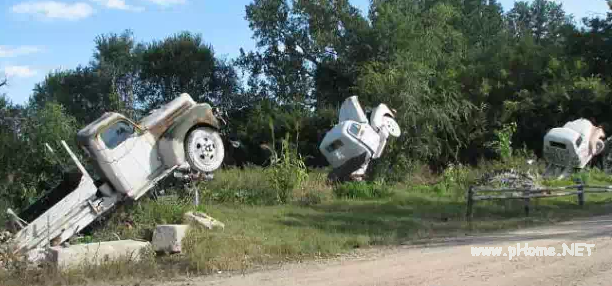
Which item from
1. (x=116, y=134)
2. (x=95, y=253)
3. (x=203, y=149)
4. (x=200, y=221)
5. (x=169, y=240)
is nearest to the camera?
(x=95, y=253)

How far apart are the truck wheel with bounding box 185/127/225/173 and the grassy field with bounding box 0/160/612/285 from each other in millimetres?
927

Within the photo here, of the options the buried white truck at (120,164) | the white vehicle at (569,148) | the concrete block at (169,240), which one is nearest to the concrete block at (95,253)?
the concrete block at (169,240)

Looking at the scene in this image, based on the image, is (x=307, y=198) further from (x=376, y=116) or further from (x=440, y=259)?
(x=440, y=259)

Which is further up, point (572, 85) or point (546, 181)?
point (572, 85)

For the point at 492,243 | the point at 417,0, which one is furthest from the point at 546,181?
the point at 417,0

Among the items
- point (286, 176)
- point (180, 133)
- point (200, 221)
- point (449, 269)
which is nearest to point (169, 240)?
point (200, 221)

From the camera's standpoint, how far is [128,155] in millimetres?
13445

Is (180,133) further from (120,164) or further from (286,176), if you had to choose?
(286,176)

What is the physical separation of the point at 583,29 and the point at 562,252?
32113mm

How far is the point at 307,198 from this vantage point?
1847 centimetres

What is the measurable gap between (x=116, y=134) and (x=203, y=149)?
2.16 meters

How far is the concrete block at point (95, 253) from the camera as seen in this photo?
33.6 feet

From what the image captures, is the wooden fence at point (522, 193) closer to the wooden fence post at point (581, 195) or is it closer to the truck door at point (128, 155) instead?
the wooden fence post at point (581, 195)

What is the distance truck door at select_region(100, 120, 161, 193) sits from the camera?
1311cm
